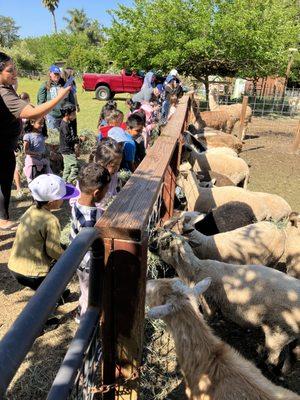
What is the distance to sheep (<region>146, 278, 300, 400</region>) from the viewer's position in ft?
6.95

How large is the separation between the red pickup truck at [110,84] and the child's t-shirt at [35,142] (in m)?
20.2

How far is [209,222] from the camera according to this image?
521cm

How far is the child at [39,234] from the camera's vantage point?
3186mm

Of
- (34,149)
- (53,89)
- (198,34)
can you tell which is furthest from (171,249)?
(198,34)

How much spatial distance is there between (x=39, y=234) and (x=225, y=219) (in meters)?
2.95

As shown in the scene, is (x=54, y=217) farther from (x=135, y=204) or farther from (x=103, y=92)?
(x=103, y=92)

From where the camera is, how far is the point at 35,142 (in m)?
5.73

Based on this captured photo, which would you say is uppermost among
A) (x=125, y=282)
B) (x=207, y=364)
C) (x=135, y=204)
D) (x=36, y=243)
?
(x=135, y=204)

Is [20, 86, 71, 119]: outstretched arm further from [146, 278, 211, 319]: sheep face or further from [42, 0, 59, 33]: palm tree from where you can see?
[42, 0, 59, 33]: palm tree

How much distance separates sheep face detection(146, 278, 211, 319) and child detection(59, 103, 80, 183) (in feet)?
14.6

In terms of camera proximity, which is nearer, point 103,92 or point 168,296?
point 168,296

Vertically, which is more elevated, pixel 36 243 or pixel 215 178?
pixel 36 243

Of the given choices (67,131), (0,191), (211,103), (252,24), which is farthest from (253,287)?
(252,24)

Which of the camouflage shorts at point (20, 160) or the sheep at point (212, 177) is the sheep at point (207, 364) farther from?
the camouflage shorts at point (20, 160)
